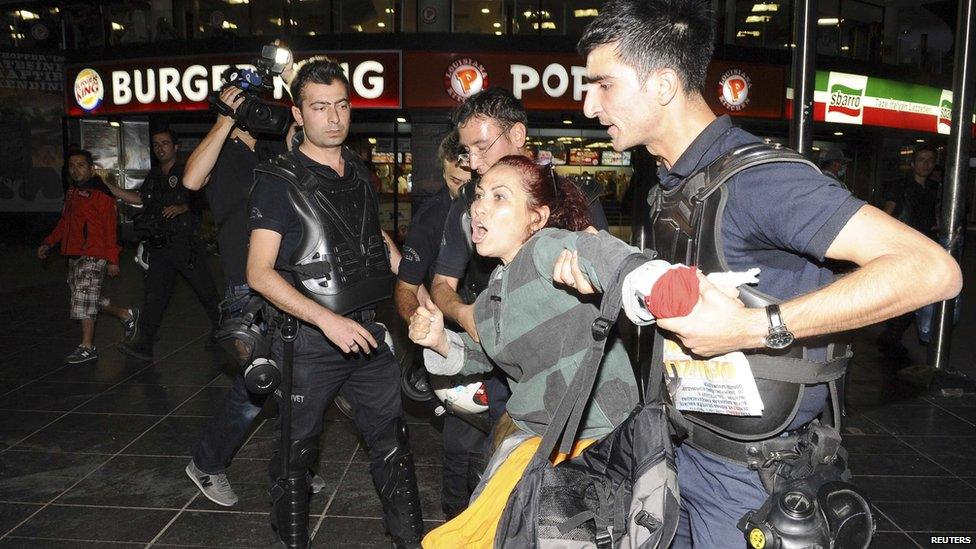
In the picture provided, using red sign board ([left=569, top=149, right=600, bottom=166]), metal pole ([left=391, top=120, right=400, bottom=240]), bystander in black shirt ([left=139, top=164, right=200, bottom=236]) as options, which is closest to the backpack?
bystander in black shirt ([left=139, top=164, right=200, bottom=236])

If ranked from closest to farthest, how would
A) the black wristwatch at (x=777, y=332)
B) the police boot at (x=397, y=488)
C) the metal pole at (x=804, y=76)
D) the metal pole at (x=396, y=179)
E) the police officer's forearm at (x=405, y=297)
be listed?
the black wristwatch at (x=777, y=332), the police boot at (x=397, y=488), the police officer's forearm at (x=405, y=297), the metal pole at (x=804, y=76), the metal pole at (x=396, y=179)

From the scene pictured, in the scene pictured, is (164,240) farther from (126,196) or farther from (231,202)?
(231,202)

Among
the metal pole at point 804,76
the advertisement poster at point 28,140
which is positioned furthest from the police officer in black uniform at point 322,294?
the advertisement poster at point 28,140

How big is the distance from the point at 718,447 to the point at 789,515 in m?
0.28

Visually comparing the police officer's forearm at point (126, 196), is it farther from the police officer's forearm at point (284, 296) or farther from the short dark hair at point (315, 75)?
the police officer's forearm at point (284, 296)

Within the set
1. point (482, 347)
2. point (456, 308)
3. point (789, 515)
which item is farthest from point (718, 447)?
point (456, 308)

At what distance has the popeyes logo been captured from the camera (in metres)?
12.8

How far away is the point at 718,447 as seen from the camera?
6.48ft

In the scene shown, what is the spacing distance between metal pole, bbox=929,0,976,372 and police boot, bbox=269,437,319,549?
18.8 ft

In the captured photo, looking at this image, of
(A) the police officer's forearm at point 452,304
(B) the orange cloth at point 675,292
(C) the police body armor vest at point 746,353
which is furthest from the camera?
(A) the police officer's forearm at point 452,304

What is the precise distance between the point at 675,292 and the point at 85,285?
23.9 ft

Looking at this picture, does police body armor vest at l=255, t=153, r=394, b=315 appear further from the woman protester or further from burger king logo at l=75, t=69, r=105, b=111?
burger king logo at l=75, t=69, r=105, b=111

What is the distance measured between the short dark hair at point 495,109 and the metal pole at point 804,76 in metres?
2.24

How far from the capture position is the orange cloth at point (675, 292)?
144cm
